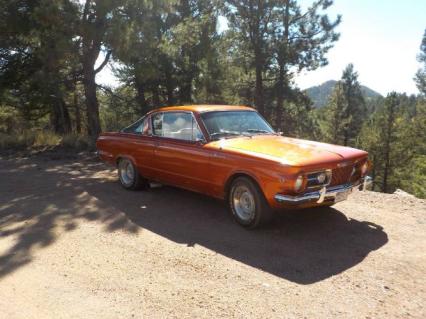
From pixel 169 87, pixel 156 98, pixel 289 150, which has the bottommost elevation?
pixel 289 150

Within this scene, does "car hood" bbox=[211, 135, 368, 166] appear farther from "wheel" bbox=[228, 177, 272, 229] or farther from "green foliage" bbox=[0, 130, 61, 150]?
"green foliage" bbox=[0, 130, 61, 150]

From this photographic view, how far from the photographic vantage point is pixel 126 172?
7754 millimetres

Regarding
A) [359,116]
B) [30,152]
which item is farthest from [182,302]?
[359,116]

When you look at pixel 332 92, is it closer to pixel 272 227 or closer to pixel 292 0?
pixel 292 0

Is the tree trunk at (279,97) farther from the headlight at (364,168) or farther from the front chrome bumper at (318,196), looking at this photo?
the front chrome bumper at (318,196)

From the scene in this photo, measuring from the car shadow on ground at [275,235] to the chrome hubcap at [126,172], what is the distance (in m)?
0.74

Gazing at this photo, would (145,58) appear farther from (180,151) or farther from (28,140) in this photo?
(180,151)

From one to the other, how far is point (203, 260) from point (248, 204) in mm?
1182

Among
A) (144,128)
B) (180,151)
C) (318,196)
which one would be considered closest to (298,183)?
(318,196)

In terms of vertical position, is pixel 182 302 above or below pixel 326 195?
below

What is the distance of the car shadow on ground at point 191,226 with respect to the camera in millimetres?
4453

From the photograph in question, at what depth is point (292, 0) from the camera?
72.6 ft

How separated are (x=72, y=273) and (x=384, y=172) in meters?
38.2

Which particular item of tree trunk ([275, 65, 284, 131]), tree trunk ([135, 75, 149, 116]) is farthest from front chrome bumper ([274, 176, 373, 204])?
tree trunk ([275, 65, 284, 131])
